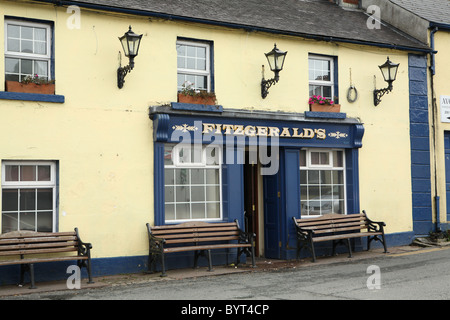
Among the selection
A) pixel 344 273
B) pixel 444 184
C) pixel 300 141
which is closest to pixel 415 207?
pixel 444 184

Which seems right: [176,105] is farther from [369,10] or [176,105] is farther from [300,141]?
[369,10]

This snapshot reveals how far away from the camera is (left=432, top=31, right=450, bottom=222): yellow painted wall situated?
1462 centimetres

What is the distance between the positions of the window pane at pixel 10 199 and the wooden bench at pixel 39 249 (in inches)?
19.1

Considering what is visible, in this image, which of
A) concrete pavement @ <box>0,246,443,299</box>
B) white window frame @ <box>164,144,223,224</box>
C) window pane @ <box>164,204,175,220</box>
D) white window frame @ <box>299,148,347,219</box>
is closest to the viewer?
concrete pavement @ <box>0,246,443,299</box>

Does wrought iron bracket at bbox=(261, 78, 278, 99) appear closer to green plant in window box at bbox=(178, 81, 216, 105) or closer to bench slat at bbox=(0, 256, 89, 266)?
green plant in window box at bbox=(178, 81, 216, 105)

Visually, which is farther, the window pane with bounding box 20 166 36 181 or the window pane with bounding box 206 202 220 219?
the window pane with bounding box 206 202 220 219

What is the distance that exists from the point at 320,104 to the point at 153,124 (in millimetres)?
4226

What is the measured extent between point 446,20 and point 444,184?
14.8 ft

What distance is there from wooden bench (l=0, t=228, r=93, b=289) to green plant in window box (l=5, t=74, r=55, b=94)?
8.34 feet

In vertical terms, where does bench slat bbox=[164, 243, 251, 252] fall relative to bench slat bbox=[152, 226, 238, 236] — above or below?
below

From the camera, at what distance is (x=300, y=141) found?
1270 centimetres

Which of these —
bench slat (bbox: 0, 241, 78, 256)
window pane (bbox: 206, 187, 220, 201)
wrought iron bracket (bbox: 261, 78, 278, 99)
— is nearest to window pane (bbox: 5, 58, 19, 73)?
bench slat (bbox: 0, 241, 78, 256)

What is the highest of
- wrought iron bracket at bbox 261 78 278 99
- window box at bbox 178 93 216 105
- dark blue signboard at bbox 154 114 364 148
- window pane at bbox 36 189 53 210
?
wrought iron bracket at bbox 261 78 278 99

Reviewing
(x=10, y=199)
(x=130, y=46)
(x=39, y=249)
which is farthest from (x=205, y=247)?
(x=130, y=46)
